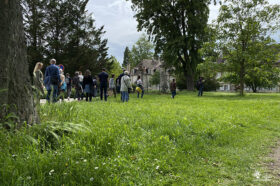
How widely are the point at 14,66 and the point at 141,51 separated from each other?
231 feet

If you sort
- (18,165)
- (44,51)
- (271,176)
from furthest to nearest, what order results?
(44,51) → (271,176) → (18,165)

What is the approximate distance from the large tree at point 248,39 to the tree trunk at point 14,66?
20174 millimetres

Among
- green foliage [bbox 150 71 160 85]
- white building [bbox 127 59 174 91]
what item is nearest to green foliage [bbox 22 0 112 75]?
white building [bbox 127 59 174 91]

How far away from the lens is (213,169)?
2939mm

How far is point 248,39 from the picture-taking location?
20.7 meters

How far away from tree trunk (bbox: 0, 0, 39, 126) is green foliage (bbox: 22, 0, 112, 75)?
2592 cm

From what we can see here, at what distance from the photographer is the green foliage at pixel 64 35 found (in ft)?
90.5

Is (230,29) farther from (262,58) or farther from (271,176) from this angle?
(271,176)

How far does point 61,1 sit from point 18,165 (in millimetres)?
34606

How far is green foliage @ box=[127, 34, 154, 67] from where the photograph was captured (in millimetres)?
70500

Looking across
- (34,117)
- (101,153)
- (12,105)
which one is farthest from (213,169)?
(12,105)

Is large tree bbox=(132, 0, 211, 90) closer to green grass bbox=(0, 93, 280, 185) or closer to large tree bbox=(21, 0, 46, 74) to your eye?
large tree bbox=(21, 0, 46, 74)

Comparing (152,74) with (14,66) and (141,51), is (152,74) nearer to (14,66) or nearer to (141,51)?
Answer: (141,51)

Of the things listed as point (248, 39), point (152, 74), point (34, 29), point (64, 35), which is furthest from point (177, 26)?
point (152, 74)
